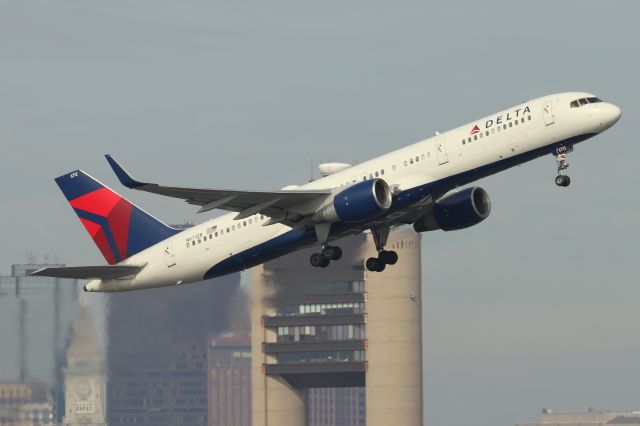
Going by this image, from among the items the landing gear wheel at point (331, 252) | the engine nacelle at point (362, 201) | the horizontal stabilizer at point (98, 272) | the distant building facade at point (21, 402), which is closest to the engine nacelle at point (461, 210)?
the landing gear wheel at point (331, 252)

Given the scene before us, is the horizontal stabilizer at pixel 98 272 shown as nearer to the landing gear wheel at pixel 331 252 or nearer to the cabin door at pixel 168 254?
the cabin door at pixel 168 254

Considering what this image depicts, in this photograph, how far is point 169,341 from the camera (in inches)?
4594

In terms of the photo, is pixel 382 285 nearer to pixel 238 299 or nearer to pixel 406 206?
pixel 238 299

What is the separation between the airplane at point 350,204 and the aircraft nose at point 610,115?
42mm

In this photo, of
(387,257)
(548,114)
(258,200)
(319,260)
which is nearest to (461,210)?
(387,257)

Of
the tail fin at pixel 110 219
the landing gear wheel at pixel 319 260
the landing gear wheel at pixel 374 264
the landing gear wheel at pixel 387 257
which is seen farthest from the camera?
the tail fin at pixel 110 219

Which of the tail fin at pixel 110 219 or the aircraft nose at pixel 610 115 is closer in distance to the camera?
the aircraft nose at pixel 610 115

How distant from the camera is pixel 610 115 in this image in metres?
59.7

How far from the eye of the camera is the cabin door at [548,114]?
60.1 m

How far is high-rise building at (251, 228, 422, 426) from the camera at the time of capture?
154 m

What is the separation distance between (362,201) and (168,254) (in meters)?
12.7

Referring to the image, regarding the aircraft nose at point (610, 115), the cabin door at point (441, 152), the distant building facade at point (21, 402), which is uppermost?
the aircraft nose at point (610, 115)

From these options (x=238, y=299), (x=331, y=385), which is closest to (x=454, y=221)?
(x=238, y=299)

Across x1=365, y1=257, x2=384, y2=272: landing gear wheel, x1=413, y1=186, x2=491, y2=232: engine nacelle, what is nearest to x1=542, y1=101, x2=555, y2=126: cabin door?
x1=413, y1=186, x2=491, y2=232: engine nacelle
